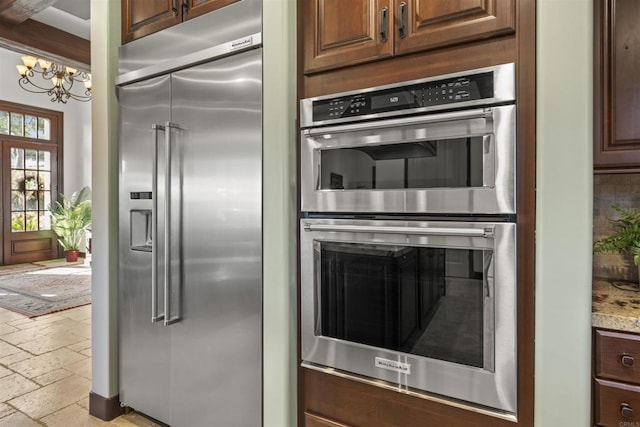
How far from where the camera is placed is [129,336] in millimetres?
2135

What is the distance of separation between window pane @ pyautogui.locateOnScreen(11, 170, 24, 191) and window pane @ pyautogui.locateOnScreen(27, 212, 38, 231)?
1.69ft

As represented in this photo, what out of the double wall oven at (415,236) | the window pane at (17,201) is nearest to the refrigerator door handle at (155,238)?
the double wall oven at (415,236)

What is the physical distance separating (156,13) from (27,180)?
6895mm

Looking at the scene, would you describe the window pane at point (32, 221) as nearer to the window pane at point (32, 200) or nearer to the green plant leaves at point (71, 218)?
the window pane at point (32, 200)

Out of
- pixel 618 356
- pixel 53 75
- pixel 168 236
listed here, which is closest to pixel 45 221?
pixel 53 75

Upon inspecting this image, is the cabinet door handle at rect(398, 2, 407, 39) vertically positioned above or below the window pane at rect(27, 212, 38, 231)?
above

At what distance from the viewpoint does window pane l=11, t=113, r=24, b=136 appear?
6.90m

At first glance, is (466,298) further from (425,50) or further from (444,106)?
(425,50)

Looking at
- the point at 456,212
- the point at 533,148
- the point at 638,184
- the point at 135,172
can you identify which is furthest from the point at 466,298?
the point at 135,172

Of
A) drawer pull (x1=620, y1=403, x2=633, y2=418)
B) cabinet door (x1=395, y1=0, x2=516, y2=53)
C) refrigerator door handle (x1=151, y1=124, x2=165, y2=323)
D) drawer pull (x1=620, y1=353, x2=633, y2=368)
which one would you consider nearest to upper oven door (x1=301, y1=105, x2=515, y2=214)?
cabinet door (x1=395, y1=0, x2=516, y2=53)

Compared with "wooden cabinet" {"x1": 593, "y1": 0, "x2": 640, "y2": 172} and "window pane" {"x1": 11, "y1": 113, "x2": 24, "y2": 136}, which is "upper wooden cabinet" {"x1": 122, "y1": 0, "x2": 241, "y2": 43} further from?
"window pane" {"x1": 11, "y1": 113, "x2": 24, "y2": 136}

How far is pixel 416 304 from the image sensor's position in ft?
4.46

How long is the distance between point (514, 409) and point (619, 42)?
1427 mm

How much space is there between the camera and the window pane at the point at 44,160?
7.30 m
